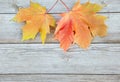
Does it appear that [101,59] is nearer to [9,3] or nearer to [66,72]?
[66,72]

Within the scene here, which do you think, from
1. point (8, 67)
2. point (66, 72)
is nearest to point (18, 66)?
point (8, 67)

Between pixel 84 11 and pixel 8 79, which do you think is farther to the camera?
pixel 8 79

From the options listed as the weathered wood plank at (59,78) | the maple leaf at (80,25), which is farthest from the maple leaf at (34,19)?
the weathered wood plank at (59,78)

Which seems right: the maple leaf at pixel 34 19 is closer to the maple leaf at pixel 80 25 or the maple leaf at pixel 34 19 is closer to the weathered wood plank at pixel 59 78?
the maple leaf at pixel 80 25

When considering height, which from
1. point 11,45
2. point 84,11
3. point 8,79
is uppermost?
point 84,11

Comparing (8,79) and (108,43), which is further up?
(108,43)

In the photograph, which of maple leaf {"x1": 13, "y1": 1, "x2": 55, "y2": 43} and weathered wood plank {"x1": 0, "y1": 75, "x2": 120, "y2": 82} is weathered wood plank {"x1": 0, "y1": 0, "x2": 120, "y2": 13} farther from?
weathered wood plank {"x1": 0, "y1": 75, "x2": 120, "y2": 82}
